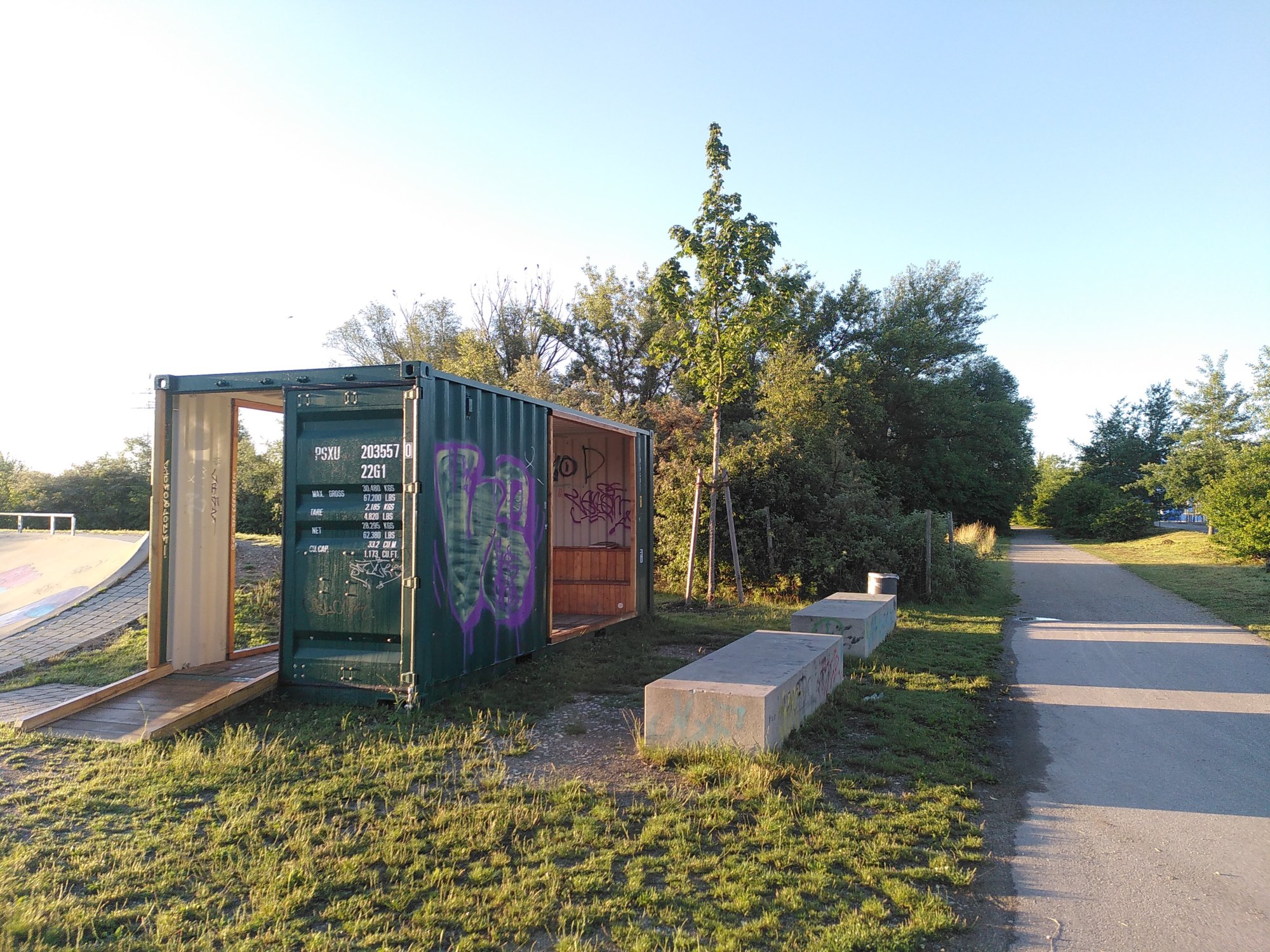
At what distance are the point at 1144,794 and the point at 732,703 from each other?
2.55 m

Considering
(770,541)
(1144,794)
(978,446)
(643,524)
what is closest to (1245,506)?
(770,541)

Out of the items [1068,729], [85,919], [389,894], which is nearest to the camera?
[85,919]

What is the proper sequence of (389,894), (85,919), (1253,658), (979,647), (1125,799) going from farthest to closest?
1. (979,647)
2. (1253,658)
3. (1125,799)
4. (389,894)
5. (85,919)

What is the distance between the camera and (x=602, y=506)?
12.1m

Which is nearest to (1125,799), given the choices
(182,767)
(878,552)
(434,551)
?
(434,551)

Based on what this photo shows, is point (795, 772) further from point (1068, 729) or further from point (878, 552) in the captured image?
point (878, 552)

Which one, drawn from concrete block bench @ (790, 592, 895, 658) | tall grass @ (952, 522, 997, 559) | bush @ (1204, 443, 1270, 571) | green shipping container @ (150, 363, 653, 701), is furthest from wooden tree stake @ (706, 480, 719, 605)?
bush @ (1204, 443, 1270, 571)

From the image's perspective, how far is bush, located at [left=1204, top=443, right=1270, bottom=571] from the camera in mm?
20422

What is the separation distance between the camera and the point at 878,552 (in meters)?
14.1

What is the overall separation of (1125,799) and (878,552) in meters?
9.23

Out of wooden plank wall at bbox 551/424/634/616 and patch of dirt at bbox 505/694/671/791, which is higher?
wooden plank wall at bbox 551/424/634/616

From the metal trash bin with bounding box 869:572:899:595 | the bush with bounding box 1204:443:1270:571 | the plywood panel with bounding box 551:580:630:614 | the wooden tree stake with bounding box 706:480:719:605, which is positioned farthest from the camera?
the bush with bounding box 1204:443:1270:571

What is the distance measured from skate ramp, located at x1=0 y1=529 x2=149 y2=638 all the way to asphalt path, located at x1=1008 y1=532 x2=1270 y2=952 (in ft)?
38.1

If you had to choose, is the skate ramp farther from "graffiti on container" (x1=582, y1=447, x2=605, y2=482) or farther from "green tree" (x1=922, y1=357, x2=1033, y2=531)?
"green tree" (x1=922, y1=357, x2=1033, y2=531)
